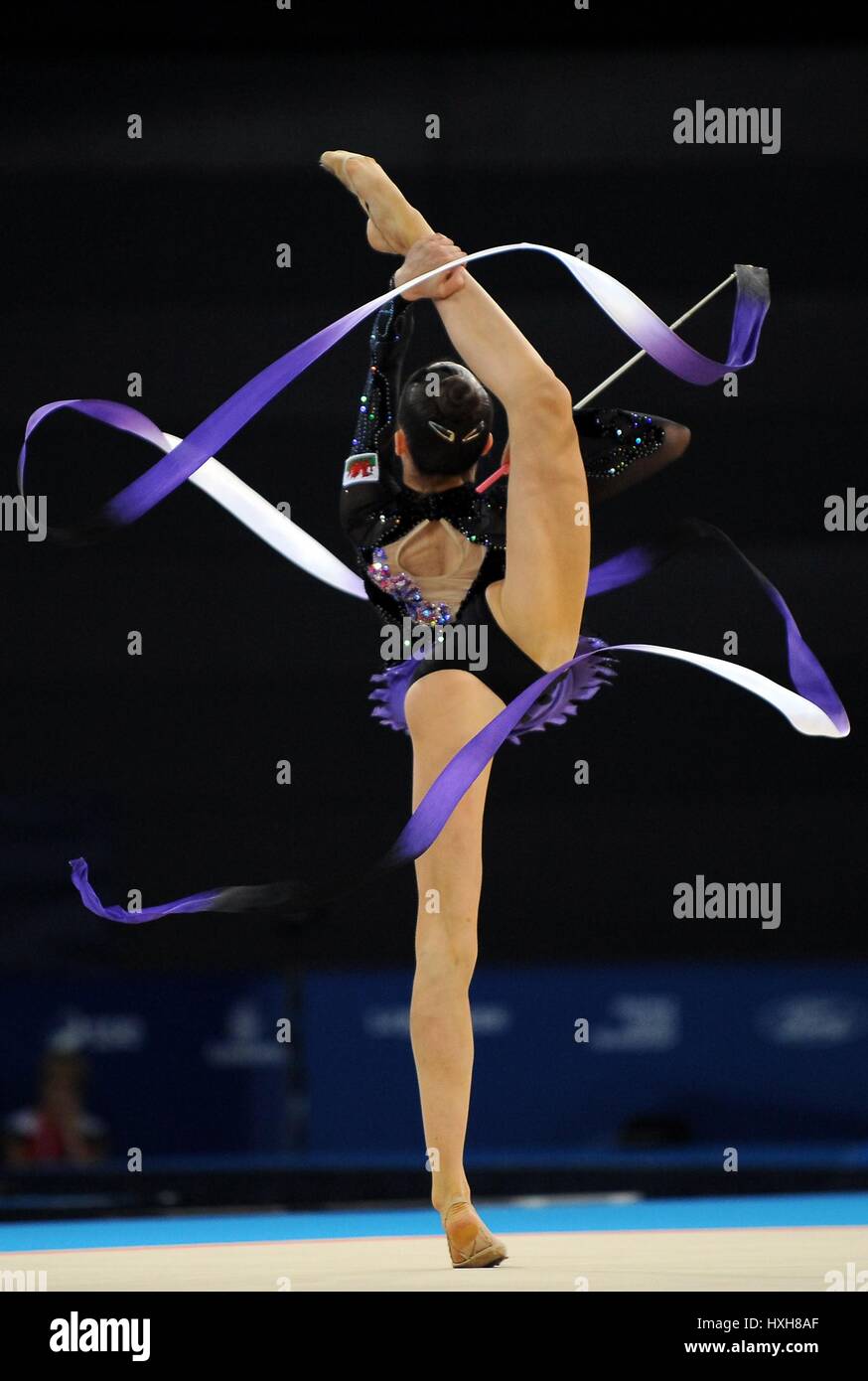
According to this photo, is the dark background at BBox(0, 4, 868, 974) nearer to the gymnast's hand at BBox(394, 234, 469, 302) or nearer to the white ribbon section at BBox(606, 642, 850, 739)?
the gymnast's hand at BBox(394, 234, 469, 302)

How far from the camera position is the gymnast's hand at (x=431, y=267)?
133 inches

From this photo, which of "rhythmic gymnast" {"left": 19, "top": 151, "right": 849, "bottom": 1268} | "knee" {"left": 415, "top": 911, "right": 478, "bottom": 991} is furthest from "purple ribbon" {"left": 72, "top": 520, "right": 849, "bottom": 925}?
"knee" {"left": 415, "top": 911, "right": 478, "bottom": 991}

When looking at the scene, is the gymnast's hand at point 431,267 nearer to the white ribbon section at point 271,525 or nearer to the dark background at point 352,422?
the white ribbon section at point 271,525

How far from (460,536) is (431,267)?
1.68 ft

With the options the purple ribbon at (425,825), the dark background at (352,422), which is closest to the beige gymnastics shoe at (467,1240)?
the purple ribbon at (425,825)

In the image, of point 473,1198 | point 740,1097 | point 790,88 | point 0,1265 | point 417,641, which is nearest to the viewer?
point 0,1265

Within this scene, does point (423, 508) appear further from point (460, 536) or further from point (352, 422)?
point (352, 422)

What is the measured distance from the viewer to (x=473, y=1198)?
585 centimetres

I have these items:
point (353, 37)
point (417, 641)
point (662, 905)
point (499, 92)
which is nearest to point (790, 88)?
point (499, 92)

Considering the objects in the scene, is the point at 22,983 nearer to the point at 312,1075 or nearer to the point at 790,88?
the point at 312,1075

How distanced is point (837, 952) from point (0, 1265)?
12.5ft

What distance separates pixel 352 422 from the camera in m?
6.64

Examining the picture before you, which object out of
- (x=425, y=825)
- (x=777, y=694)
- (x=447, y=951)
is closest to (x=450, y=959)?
(x=447, y=951)

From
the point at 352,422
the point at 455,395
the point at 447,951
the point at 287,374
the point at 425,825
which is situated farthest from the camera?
the point at 352,422
